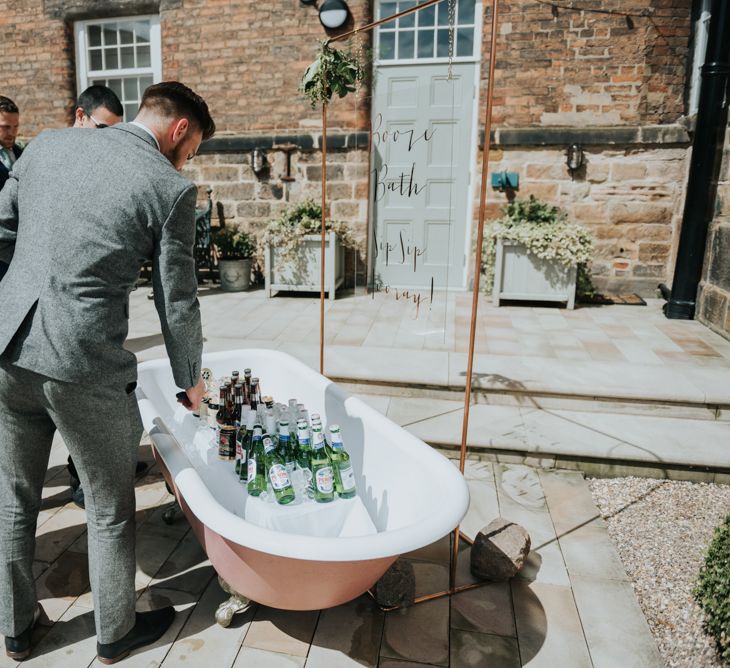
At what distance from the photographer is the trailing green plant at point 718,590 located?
1.80 metres

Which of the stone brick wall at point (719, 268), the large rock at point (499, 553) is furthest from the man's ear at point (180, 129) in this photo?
the stone brick wall at point (719, 268)

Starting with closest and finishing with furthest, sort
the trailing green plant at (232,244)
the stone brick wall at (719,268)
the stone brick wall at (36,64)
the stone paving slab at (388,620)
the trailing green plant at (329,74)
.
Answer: the stone paving slab at (388,620) → the trailing green plant at (329,74) → the stone brick wall at (719,268) → the trailing green plant at (232,244) → the stone brick wall at (36,64)

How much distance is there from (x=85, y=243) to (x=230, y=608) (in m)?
1.28

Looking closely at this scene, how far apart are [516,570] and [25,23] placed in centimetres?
833

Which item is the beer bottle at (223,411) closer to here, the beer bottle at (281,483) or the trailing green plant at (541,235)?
the beer bottle at (281,483)

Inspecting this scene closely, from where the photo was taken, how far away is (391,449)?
2.16 m

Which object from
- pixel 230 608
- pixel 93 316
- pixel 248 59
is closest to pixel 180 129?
pixel 93 316

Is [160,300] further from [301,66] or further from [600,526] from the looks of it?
[301,66]

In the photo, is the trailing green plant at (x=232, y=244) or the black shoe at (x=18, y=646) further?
the trailing green plant at (x=232, y=244)

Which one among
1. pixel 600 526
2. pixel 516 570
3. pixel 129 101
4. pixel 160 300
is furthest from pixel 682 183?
pixel 129 101

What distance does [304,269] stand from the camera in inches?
249

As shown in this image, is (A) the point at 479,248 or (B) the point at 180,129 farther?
(A) the point at 479,248

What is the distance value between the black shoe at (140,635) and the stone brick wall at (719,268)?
4.71 meters

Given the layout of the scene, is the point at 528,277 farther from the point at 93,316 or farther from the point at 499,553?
the point at 93,316
